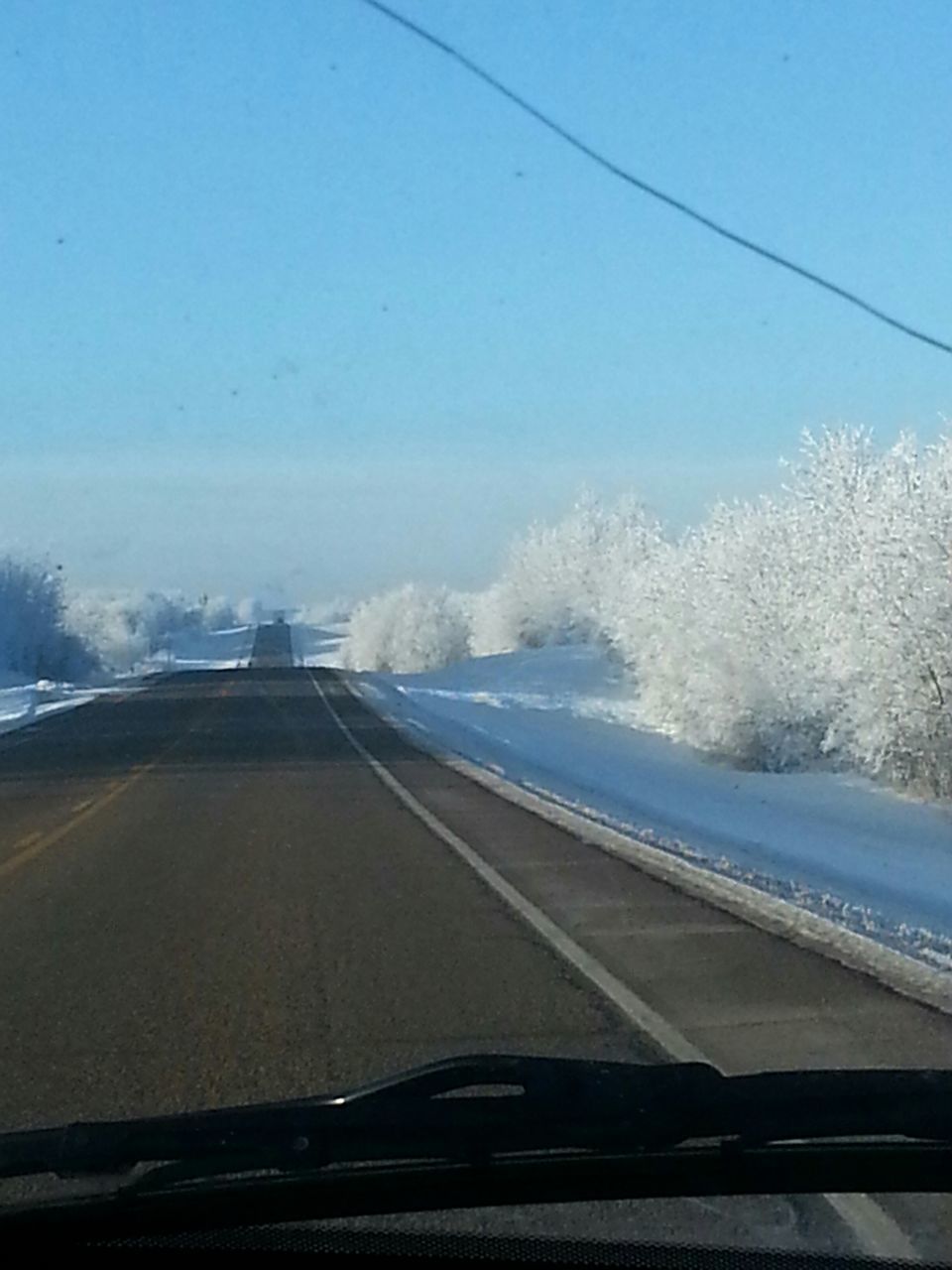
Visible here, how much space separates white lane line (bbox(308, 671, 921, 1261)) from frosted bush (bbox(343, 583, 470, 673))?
9458 cm

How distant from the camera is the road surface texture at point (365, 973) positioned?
7.32 m

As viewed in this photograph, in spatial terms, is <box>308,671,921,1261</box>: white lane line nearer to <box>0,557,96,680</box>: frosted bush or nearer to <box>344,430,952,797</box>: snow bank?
<box>344,430,952,797</box>: snow bank

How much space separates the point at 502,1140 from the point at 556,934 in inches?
271

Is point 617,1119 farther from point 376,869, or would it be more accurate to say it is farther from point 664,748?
point 664,748

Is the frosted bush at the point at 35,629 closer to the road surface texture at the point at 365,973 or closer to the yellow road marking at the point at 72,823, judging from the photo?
the yellow road marking at the point at 72,823

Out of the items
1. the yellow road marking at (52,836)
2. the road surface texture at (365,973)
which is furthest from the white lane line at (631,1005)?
the yellow road marking at (52,836)

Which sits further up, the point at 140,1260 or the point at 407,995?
the point at 140,1260

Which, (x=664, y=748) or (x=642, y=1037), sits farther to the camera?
(x=664, y=748)

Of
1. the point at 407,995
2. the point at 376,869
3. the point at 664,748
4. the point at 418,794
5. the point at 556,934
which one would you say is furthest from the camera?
the point at 664,748

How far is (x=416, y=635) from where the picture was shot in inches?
4727

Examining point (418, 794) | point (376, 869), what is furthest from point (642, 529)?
point (376, 869)

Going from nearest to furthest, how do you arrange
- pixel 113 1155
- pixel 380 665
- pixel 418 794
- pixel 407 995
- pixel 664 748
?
1. pixel 113 1155
2. pixel 407 995
3. pixel 418 794
4. pixel 664 748
5. pixel 380 665

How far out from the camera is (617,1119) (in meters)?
4.46

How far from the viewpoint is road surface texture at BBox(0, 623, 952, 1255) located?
7320 millimetres
